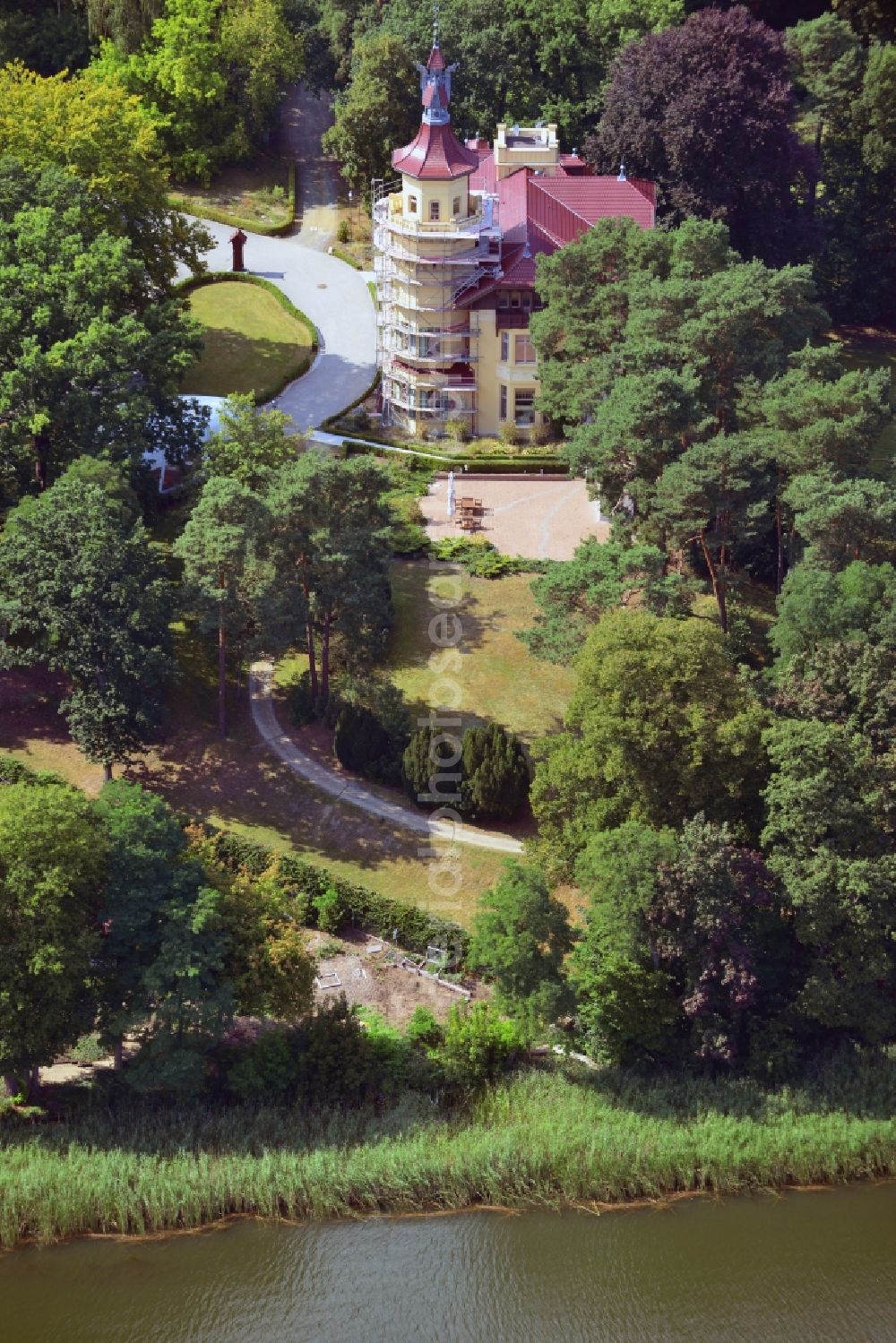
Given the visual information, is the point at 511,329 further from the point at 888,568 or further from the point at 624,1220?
the point at 624,1220

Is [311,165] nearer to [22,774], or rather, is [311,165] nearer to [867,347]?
[867,347]

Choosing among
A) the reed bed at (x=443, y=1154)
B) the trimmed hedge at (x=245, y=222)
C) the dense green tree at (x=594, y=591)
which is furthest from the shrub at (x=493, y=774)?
the trimmed hedge at (x=245, y=222)

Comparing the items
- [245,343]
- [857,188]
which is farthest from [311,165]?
[857,188]

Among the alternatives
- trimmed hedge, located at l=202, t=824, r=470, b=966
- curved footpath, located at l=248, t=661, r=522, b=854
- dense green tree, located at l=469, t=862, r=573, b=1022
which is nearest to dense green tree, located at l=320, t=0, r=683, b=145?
curved footpath, located at l=248, t=661, r=522, b=854

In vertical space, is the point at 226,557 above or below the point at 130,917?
above

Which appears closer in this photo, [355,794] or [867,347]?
[355,794]

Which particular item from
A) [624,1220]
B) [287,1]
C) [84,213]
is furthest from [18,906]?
[287,1]
